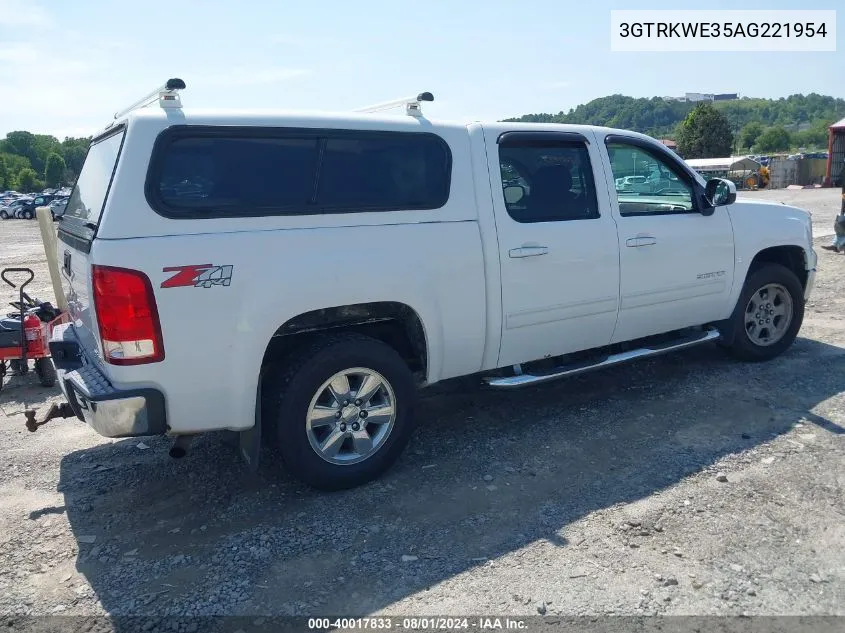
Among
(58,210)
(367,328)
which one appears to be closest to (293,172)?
(367,328)

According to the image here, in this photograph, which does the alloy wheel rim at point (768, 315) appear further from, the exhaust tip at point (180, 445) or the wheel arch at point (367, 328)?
the exhaust tip at point (180, 445)

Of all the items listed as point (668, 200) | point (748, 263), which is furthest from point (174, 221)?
point (748, 263)

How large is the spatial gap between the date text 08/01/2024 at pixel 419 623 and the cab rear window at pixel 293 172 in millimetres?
1981

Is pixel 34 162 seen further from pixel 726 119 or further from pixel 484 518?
pixel 484 518

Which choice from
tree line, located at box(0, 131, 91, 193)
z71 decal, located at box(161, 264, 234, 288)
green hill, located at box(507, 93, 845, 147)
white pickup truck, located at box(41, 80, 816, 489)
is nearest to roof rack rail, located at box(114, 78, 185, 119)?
white pickup truck, located at box(41, 80, 816, 489)

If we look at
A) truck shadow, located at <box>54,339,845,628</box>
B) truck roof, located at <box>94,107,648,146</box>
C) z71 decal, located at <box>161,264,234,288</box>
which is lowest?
truck shadow, located at <box>54,339,845,628</box>

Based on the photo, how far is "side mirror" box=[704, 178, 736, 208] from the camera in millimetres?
5117

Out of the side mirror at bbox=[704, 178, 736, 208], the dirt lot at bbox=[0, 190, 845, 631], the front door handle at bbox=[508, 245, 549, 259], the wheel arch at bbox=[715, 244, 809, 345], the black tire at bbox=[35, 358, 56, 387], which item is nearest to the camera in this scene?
the dirt lot at bbox=[0, 190, 845, 631]

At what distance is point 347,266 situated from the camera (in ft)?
12.0

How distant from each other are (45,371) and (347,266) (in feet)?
13.0

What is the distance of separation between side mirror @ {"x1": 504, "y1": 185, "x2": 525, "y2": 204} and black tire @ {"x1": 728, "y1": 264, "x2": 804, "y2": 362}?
7.90ft

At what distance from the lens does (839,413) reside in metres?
4.78

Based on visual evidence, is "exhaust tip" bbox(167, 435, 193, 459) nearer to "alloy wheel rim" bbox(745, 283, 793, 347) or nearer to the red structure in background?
"alloy wheel rim" bbox(745, 283, 793, 347)

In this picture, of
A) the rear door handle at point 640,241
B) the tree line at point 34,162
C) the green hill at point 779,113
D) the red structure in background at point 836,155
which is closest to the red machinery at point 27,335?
the rear door handle at point 640,241
